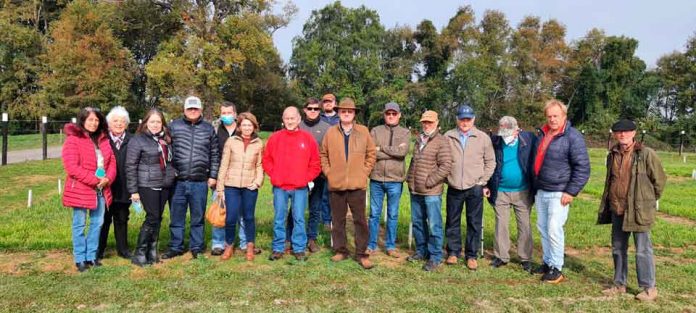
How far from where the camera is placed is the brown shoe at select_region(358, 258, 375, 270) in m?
5.91

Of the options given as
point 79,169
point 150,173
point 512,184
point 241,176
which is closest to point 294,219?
point 241,176

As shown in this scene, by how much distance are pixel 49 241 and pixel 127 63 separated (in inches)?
1131

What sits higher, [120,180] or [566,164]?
[566,164]

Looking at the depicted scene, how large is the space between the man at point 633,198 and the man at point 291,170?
3546 millimetres

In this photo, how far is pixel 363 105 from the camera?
42.9m

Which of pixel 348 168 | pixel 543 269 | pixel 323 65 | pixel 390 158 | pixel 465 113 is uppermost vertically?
pixel 323 65

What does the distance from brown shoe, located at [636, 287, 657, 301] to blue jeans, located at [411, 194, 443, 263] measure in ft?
7.16

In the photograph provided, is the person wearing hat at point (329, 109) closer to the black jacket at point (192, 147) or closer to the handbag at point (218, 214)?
the black jacket at point (192, 147)

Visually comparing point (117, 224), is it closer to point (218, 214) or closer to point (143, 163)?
point (143, 163)

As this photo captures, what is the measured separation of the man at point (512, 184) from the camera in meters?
5.94

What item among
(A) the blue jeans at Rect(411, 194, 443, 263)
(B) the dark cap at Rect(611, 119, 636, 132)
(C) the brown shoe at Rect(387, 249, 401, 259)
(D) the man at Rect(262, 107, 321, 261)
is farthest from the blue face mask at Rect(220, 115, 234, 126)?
(B) the dark cap at Rect(611, 119, 636, 132)

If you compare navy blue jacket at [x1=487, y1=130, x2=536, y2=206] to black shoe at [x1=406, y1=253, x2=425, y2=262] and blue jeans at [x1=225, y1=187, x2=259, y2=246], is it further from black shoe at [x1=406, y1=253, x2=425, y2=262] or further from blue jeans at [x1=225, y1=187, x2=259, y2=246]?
blue jeans at [x1=225, y1=187, x2=259, y2=246]

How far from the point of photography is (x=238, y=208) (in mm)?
6297

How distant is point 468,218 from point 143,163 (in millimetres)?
4128
